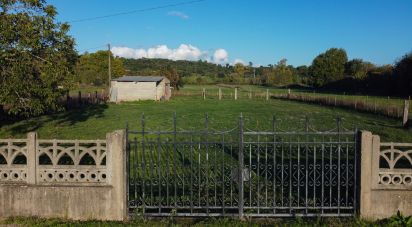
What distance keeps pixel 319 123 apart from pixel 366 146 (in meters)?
18.2

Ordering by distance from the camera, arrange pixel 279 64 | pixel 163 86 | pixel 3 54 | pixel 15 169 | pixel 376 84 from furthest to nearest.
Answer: pixel 279 64
pixel 376 84
pixel 163 86
pixel 3 54
pixel 15 169

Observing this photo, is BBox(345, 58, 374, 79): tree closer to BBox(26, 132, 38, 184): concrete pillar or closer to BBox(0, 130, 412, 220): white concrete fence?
BBox(0, 130, 412, 220): white concrete fence

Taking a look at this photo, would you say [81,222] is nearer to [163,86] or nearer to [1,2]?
[1,2]

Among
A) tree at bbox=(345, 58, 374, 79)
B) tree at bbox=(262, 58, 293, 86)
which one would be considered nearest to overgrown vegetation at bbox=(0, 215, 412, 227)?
tree at bbox=(345, 58, 374, 79)

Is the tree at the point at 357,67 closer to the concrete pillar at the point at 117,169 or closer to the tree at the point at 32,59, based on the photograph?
the tree at the point at 32,59

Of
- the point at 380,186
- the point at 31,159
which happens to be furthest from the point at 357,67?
the point at 31,159

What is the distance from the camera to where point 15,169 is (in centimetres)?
803

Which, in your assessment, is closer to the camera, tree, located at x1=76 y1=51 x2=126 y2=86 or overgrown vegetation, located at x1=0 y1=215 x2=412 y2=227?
overgrown vegetation, located at x1=0 y1=215 x2=412 y2=227

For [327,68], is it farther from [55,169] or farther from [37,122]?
[55,169]

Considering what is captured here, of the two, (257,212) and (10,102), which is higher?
(10,102)

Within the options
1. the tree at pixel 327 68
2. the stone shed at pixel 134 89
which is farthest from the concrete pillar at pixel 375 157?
the tree at pixel 327 68

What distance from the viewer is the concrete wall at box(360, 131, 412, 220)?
25.6 ft

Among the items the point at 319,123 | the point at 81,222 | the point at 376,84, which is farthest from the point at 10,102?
the point at 376,84

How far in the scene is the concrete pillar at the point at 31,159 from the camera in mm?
7969
